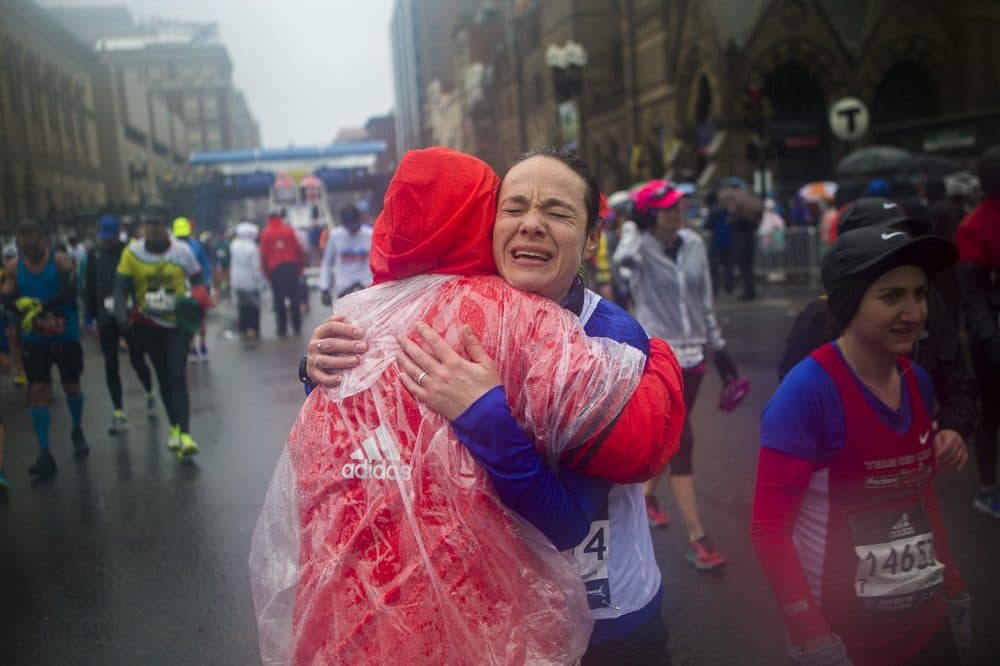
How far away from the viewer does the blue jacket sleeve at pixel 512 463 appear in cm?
165

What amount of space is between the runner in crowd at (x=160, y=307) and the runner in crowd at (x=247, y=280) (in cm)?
809

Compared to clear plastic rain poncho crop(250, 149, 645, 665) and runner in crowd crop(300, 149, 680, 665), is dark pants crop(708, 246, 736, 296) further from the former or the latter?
clear plastic rain poncho crop(250, 149, 645, 665)

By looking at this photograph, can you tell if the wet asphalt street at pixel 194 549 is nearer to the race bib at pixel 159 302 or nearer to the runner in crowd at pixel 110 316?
the runner in crowd at pixel 110 316

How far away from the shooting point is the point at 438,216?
1.80 metres

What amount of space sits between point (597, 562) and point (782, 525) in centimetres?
65

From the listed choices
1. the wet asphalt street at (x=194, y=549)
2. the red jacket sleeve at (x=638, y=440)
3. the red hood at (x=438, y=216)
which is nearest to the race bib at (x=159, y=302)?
the wet asphalt street at (x=194, y=549)

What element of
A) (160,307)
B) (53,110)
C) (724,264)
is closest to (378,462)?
→ (160,307)

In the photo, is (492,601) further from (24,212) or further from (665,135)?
(665,135)

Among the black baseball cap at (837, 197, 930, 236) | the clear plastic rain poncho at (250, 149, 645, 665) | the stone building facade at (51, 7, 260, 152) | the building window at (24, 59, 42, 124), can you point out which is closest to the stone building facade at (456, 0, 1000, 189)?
the building window at (24, 59, 42, 124)

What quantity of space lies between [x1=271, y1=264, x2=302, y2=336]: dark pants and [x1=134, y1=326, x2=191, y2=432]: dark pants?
8.11 m

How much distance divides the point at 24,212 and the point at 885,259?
26.1 metres

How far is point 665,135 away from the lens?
3731cm

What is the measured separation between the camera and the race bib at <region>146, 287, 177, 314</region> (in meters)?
7.58

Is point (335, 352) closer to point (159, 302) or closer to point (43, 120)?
point (159, 302)
